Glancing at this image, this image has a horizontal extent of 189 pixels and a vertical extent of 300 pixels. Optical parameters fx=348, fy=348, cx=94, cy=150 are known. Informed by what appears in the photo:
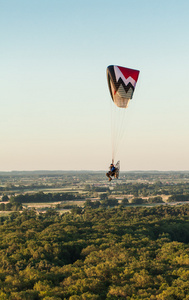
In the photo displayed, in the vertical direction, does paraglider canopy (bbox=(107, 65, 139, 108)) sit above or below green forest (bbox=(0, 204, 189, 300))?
above

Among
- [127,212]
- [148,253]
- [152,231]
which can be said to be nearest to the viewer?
[148,253]

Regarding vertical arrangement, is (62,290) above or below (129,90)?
below

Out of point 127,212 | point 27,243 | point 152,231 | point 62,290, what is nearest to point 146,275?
point 62,290

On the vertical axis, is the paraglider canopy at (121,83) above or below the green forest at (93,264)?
above

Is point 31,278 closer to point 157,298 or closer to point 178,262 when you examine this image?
point 157,298

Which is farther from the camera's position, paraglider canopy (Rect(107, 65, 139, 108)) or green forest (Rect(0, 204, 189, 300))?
paraglider canopy (Rect(107, 65, 139, 108))
